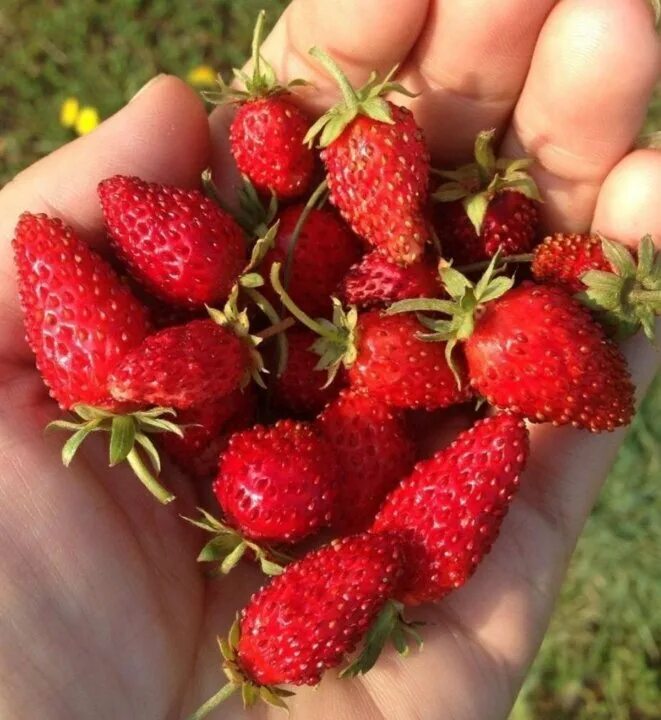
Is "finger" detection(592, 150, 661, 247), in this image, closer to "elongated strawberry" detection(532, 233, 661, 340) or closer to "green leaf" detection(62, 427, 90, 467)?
"elongated strawberry" detection(532, 233, 661, 340)

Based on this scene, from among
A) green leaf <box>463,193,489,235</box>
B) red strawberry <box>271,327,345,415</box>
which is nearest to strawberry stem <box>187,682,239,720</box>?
red strawberry <box>271,327,345,415</box>

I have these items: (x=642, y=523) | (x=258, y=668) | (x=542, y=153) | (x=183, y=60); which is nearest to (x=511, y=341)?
(x=542, y=153)

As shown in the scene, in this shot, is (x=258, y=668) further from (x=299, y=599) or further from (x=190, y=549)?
(x=190, y=549)

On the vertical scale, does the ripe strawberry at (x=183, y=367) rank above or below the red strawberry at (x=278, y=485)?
above

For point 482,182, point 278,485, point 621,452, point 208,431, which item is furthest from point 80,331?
point 621,452

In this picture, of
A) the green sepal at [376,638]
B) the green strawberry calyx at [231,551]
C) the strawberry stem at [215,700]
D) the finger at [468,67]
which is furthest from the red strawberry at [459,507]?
the finger at [468,67]

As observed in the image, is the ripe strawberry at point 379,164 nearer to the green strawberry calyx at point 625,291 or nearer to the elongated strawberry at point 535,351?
the elongated strawberry at point 535,351

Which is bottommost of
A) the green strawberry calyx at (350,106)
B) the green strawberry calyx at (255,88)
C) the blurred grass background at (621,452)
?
the blurred grass background at (621,452)
